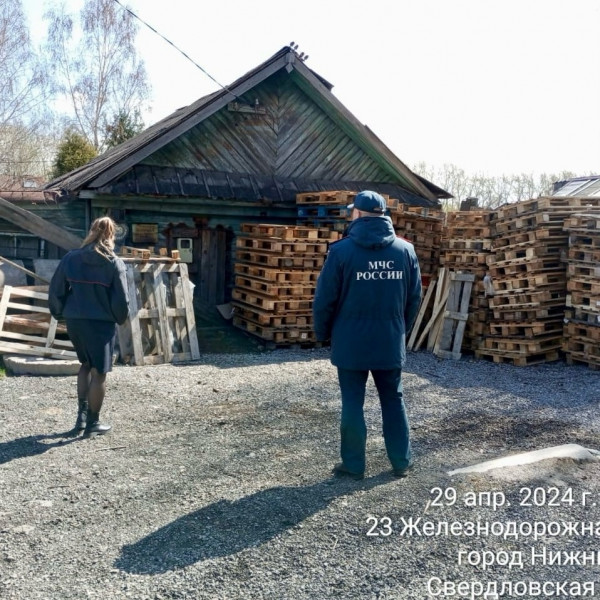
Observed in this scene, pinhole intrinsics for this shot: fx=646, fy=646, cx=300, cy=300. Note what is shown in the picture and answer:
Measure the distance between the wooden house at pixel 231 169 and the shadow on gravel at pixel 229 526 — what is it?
793 cm

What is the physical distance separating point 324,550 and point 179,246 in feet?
31.4

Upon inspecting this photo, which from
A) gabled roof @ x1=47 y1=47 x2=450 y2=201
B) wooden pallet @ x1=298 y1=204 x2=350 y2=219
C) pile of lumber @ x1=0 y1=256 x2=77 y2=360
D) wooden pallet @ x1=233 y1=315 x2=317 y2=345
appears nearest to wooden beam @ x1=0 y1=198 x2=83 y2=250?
gabled roof @ x1=47 y1=47 x2=450 y2=201

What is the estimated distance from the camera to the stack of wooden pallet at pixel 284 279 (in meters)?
11.4

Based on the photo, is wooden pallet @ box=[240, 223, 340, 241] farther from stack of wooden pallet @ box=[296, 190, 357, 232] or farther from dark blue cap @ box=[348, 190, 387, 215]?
dark blue cap @ box=[348, 190, 387, 215]

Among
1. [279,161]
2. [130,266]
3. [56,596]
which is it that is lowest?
[56,596]

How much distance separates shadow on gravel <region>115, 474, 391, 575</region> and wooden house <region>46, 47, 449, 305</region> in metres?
7.93

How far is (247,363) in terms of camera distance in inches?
411

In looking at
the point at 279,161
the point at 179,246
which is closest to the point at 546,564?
the point at 179,246

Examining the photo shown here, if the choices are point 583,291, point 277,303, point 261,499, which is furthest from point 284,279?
point 261,499

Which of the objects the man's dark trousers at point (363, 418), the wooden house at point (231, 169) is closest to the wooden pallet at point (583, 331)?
the wooden house at point (231, 169)

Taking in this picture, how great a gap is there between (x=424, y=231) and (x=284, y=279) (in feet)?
10.8

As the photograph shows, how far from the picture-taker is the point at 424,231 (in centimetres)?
1288

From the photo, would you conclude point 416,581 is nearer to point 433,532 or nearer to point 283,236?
point 433,532

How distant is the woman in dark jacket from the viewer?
6.05 meters
